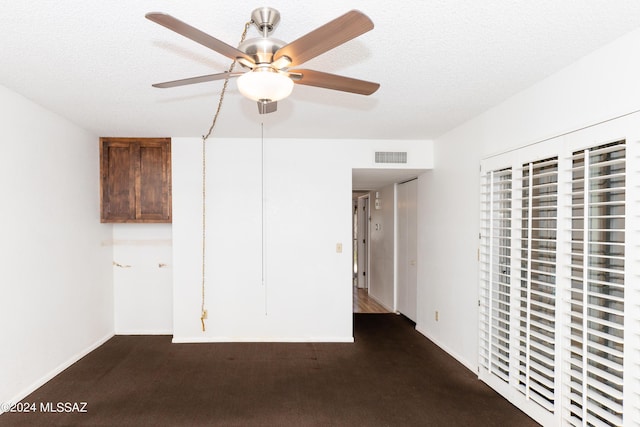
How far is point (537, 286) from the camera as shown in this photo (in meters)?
2.77

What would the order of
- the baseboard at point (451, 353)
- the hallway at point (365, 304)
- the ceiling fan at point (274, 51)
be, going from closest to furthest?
the ceiling fan at point (274, 51), the baseboard at point (451, 353), the hallway at point (365, 304)

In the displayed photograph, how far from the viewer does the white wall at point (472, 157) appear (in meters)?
2.12

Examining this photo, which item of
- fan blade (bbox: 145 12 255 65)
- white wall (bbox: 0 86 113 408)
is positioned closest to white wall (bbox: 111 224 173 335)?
white wall (bbox: 0 86 113 408)

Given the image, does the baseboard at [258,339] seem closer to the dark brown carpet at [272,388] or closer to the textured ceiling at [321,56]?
the dark brown carpet at [272,388]

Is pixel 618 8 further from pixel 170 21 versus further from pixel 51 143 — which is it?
pixel 51 143

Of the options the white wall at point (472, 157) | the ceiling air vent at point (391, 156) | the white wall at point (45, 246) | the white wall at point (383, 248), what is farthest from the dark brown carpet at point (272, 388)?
the ceiling air vent at point (391, 156)

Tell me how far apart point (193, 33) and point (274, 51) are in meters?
0.39

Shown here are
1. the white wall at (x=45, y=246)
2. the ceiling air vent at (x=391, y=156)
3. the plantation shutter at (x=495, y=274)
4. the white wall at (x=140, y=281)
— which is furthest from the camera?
the white wall at (x=140, y=281)

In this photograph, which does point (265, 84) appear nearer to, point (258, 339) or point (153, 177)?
point (153, 177)

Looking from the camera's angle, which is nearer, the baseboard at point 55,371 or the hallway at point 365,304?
the baseboard at point 55,371

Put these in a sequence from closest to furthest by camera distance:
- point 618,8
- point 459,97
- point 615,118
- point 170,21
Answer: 1. point 170,21
2. point 618,8
3. point 615,118
4. point 459,97

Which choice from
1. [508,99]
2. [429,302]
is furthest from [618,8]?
[429,302]

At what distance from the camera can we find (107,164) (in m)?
4.45

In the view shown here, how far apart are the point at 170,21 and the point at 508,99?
2.68 metres
